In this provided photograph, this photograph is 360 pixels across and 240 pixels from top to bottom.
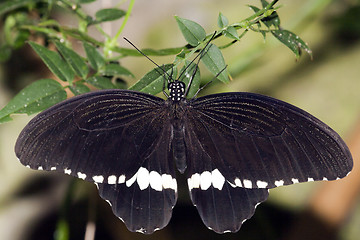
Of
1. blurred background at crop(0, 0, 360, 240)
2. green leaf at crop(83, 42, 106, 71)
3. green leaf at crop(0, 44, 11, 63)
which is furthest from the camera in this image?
blurred background at crop(0, 0, 360, 240)

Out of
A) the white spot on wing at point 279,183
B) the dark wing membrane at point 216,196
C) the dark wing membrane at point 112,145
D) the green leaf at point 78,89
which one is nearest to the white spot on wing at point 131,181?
the dark wing membrane at point 112,145

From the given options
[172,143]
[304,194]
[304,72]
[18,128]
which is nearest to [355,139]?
[304,194]

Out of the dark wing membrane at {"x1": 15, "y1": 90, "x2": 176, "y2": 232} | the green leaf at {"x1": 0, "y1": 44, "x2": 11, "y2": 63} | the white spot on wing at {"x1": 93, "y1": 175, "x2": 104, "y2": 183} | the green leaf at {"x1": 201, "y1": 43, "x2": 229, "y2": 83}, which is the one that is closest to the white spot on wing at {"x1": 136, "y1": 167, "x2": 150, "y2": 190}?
the dark wing membrane at {"x1": 15, "y1": 90, "x2": 176, "y2": 232}

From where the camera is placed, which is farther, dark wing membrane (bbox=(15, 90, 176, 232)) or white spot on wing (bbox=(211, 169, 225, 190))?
white spot on wing (bbox=(211, 169, 225, 190))

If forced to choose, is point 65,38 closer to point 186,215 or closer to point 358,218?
point 186,215

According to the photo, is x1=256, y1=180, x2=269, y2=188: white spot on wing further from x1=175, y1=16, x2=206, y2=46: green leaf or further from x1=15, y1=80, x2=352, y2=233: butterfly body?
x1=175, y1=16, x2=206, y2=46: green leaf

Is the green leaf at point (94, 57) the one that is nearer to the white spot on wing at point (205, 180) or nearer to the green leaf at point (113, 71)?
the green leaf at point (113, 71)
